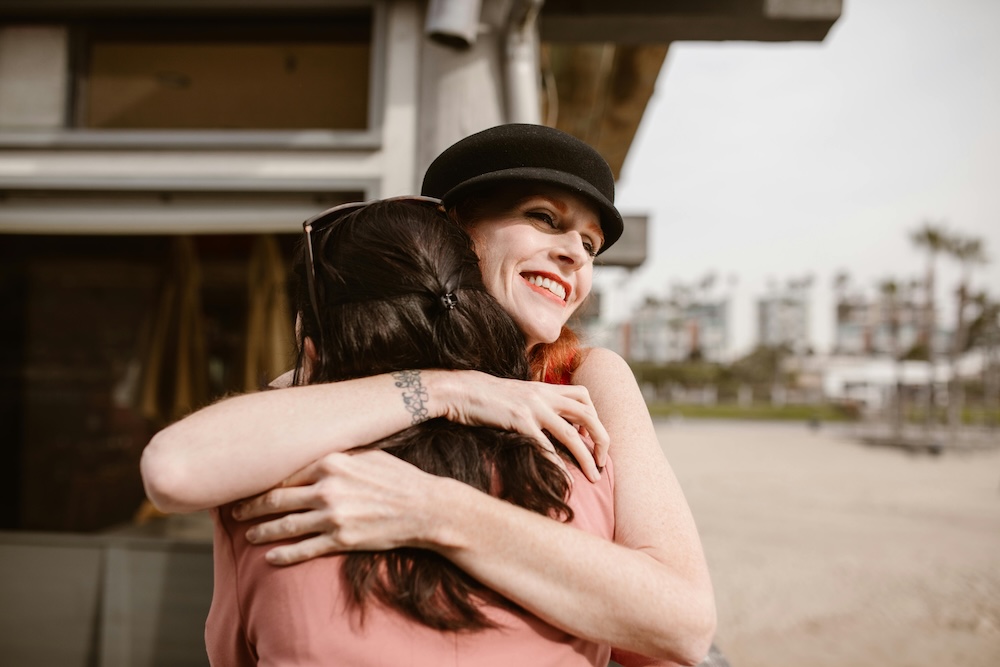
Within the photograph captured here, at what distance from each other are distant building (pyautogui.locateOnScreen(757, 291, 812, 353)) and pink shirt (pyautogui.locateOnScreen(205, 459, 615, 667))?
79.9m

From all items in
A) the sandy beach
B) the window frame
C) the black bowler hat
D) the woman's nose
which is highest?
the window frame

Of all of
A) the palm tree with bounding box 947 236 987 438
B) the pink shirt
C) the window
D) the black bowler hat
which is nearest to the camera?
the pink shirt

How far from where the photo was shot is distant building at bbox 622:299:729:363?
262 ft

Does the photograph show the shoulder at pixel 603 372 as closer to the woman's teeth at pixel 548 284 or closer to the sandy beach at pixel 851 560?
the woman's teeth at pixel 548 284

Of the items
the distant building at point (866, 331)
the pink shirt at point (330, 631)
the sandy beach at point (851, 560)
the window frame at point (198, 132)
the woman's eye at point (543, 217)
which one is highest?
the distant building at point (866, 331)

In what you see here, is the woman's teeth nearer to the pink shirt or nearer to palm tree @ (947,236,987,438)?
the pink shirt

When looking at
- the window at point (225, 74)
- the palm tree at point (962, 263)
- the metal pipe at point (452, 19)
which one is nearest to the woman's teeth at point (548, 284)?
the metal pipe at point (452, 19)

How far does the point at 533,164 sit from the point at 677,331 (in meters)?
83.6

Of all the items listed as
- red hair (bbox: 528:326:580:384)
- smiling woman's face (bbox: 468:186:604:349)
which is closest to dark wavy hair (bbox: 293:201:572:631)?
smiling woman's face (bbox: 468:186:604:349)

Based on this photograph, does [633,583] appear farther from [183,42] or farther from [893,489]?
[893,489]

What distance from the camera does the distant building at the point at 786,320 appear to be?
79.8 meters

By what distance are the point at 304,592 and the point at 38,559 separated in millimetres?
3001

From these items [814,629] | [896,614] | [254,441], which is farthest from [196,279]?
[896,614]

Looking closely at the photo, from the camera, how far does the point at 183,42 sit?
304 centimetres
